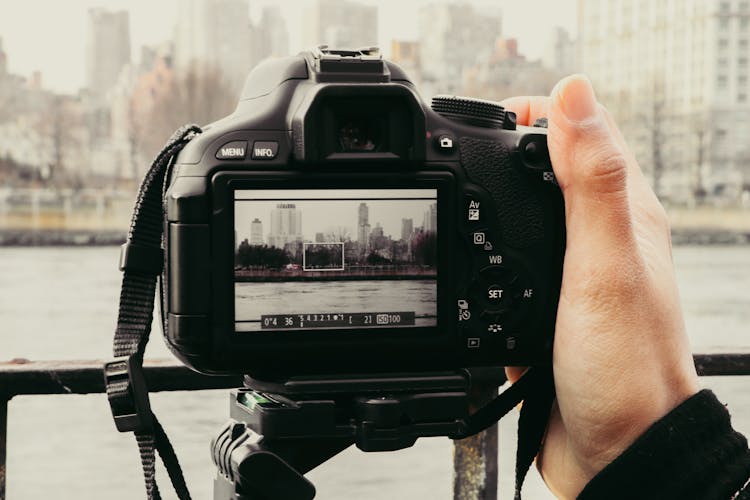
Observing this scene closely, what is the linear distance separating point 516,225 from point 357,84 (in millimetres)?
191

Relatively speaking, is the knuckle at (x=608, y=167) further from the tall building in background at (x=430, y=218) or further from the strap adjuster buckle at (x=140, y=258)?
the strap adjuster buckle at (x=140, y=258)

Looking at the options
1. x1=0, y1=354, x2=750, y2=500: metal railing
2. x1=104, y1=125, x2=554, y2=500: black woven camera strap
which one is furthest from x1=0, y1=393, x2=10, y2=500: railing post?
x1=104, y1=125, x2=554, y2=500: black woven camera strap

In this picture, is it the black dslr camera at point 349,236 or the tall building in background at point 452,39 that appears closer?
the black dslr camera at point 349,236

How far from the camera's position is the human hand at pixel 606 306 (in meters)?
0.99

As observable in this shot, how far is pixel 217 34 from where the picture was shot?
47656 millimetres

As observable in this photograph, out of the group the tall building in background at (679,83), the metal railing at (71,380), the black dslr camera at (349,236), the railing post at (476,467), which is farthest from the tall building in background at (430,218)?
the tall building in background at (679,83)

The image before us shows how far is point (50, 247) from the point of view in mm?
37125

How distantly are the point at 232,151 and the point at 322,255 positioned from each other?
0.37 ft

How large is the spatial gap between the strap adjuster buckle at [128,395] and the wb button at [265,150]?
21 centimetres

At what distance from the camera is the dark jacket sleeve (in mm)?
871

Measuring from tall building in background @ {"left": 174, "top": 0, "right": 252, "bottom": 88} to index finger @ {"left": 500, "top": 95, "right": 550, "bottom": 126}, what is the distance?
44672 mm

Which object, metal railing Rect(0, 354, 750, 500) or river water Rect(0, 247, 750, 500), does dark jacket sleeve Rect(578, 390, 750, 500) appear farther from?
metal railing Rect(0, 354, 750, 500)

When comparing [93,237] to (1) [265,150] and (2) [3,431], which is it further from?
(1) [265,150]

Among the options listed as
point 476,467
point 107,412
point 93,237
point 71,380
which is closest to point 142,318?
point 71,380
